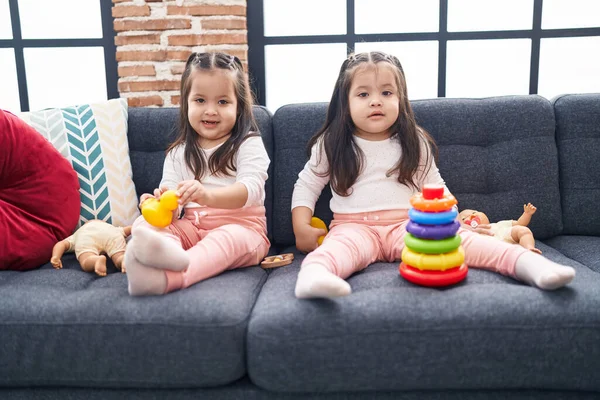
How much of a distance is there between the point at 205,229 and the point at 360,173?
1.85 feet

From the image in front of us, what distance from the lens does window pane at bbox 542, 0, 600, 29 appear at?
266 cm

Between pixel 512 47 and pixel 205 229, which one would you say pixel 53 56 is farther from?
pixel 512 47

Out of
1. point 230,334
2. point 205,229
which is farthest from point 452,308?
point 205,229

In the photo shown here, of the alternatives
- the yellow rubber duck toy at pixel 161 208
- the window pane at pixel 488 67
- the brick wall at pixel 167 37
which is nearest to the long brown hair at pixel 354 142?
the yellow rubber duck toy at pixel 161 208

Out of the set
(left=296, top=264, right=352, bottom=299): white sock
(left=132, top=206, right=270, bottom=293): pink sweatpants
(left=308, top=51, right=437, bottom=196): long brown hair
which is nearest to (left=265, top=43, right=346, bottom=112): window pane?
(left=308, top=51, right=437, bottom=196): long brown hair

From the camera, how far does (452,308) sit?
3.98ft

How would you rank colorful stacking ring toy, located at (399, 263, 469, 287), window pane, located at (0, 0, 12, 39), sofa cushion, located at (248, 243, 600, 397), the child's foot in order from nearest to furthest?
sofa cushion, located at (248, 243, 600, 397)
colorful stacking ring toy, located at (399, 263, 469, 287)
the child's foot
window pane, located at (0, 0, 12, 39)

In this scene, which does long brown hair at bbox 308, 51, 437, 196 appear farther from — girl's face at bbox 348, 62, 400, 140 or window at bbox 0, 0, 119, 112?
window at bbox 0, 0, 119, 112

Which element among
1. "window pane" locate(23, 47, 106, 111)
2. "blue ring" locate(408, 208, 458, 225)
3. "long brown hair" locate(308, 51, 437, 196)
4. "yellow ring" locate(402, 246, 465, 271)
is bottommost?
"yellow ring" locate(402, 246, 465, 271)

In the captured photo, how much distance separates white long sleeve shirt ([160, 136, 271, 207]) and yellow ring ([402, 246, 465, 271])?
0.60 meters

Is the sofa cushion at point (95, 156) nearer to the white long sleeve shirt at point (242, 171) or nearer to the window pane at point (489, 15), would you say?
the white long sleeve shirt at point (242, 171)

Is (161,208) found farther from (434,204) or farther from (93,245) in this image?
(434,204)

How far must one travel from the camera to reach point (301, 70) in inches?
110

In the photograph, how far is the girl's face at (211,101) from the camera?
1775 mm
